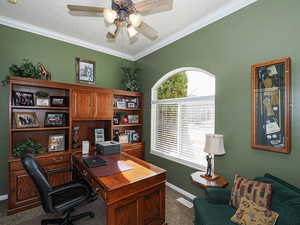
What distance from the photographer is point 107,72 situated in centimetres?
359

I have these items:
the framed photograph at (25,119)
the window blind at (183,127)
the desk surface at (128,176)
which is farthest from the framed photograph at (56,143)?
the window blind at (183,127)

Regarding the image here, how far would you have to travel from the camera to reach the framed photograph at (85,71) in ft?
10.4

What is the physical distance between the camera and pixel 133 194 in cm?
155

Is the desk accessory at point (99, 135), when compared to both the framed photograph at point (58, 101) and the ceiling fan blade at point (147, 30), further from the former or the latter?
the ceiling fan blade at point (147, 30)

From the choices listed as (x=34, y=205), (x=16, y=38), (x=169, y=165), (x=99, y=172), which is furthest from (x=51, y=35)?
(x=169, y=165)

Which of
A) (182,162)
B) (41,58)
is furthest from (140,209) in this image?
(41,58)

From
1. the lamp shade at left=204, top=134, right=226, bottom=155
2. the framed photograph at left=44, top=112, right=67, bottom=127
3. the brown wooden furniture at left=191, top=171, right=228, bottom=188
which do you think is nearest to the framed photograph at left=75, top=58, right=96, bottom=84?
the framed photograph at left=44, top=112, right=67, bottom=127

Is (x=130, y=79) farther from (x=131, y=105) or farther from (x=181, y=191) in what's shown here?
(x=181, y=191)

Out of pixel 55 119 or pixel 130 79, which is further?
pixel 130 79

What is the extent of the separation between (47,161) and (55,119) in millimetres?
745

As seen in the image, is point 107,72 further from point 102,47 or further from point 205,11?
point 205,11

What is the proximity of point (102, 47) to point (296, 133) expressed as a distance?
372 centimetres

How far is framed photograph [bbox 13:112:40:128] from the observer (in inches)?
92.2

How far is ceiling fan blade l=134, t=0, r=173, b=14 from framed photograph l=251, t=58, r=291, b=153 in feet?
4.29
